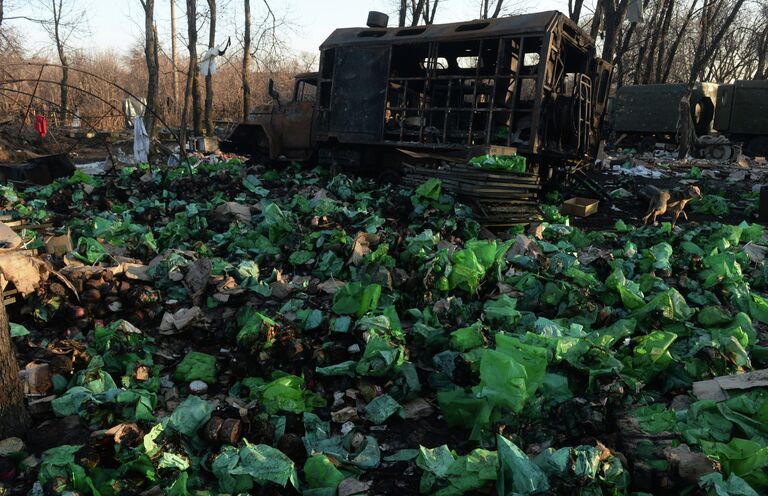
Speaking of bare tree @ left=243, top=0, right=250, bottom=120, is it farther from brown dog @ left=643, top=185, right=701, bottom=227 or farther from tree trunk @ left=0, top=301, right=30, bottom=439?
tree trunk @ left=0, top=301, right=30, bottom=439

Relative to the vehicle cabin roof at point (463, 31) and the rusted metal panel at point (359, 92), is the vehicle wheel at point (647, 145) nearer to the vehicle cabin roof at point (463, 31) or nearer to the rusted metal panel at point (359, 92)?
the vehicle cabin roof at point (463, 31)

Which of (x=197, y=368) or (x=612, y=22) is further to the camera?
(x=612, y=22)

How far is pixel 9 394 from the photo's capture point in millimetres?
2201

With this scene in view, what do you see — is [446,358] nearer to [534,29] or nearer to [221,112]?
[534,29]

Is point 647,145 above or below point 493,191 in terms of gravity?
above

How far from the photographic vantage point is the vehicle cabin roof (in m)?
7.22

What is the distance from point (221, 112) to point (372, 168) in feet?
78.6

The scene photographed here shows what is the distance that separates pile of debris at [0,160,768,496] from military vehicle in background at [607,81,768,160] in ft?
45.3

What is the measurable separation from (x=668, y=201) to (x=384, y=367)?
633cm

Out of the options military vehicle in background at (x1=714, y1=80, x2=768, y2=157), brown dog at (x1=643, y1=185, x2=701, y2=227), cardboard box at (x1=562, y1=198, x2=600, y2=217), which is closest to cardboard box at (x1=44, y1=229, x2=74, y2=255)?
cardboard box at (x1=562, y1=198, x2=600, y2=217)

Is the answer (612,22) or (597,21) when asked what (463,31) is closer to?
(612,22)

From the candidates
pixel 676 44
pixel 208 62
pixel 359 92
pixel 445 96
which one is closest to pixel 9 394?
pixel 359 92

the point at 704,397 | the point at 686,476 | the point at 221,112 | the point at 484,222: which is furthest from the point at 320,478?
the point at 221,112

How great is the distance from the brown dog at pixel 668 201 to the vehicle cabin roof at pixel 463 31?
8.96 ft
